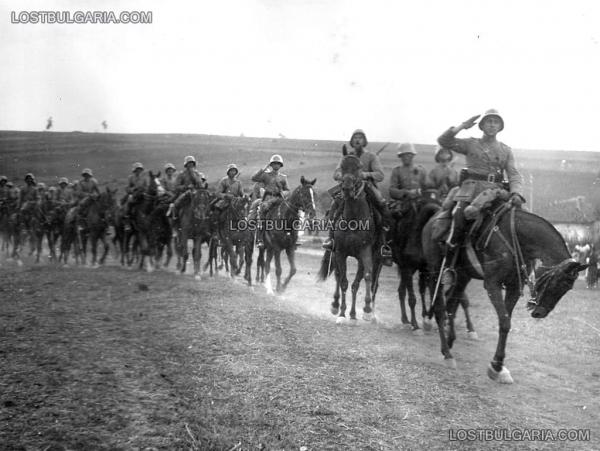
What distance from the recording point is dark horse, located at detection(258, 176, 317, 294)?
1248 centimetres

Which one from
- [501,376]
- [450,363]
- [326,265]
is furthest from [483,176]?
[326,265]

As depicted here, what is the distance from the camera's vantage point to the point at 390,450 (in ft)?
14.2

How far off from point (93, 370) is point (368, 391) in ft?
9.42

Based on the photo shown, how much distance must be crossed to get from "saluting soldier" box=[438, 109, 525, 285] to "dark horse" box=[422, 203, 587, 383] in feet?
0.99

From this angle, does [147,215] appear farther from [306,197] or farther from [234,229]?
[306,197]

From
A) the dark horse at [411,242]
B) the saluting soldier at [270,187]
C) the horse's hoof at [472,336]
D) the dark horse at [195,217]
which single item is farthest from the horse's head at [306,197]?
the horse's hoof at [472,336]

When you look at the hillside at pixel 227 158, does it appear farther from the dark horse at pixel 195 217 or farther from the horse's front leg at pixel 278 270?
the horse's front leg at pixel 278 270

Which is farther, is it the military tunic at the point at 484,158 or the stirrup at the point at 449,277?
the stirrup at the point at 449,277

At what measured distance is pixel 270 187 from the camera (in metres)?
14.9

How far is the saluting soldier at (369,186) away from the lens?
10266mm

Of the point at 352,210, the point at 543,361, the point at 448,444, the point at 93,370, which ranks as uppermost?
the point at 352,210

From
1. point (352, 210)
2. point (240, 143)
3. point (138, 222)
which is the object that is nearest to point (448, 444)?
point (352, 210)

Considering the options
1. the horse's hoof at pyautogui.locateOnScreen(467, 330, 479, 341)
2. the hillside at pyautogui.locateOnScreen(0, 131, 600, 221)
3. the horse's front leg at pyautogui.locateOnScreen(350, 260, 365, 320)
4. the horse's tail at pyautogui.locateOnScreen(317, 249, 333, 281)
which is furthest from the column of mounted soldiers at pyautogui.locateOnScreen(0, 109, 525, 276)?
the hillside at pyautogui.locateOnScreen(0, 131, 600, 221)

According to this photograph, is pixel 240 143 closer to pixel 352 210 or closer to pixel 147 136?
pixel 147 136
